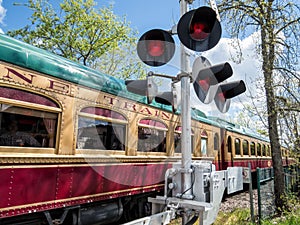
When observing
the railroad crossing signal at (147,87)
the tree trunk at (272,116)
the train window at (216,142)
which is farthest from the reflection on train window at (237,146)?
the railroad crossing signal at (147,87)

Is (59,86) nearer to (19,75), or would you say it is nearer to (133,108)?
(19,75)

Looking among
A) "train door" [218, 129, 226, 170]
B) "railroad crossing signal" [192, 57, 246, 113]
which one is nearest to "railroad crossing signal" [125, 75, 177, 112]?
"railroad crossing signal" [192, 57, 246, 113]

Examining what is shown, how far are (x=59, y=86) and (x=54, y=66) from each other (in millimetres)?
291

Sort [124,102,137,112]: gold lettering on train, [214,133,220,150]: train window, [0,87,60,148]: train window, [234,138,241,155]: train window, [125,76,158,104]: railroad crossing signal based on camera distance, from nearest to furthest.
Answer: [125,76,158,104]: railroad crossing signal
[0,87,60,148]: train window
[124,102,137,112]: gold lettering on train
[214,133,220,150]: train window
[234,138,241,155]: train window

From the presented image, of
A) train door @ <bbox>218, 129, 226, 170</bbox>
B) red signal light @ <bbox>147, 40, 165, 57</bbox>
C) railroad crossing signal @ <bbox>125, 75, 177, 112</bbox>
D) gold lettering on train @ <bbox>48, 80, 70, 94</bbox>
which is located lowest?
train door @ <bbox>218, 129, 226, 170</bbox>

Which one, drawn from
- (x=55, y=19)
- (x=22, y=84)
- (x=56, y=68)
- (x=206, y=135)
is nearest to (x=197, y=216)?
(x=22, y=84)

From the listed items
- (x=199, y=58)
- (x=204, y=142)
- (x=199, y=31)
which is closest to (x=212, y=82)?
(x=199, y=58)

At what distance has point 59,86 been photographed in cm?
347

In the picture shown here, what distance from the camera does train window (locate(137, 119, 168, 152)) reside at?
488 centimetres

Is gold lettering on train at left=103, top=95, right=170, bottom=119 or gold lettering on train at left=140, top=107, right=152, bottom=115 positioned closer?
gold lettering on train at left=103, top=95, right=170, bottom=119

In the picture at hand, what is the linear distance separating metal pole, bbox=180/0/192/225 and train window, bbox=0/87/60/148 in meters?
1.95

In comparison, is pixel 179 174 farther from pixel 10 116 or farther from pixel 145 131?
pixel 145 131

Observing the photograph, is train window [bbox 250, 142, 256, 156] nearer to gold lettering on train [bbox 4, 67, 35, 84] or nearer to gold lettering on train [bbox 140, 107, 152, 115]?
gold lettering on train [bbox 140, 107, 152, 115]

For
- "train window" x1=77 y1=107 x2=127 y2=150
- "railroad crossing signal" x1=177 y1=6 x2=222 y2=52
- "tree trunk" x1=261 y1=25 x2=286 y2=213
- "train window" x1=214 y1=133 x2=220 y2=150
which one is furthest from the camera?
"train window" x1=214 y1=133 x2=220 y2=150
